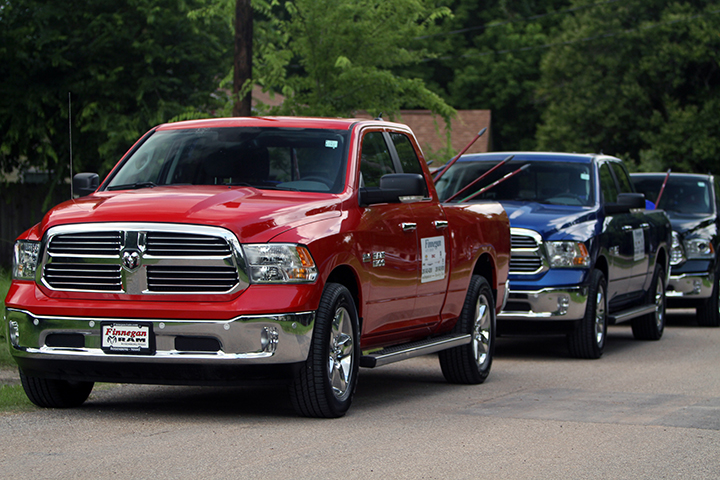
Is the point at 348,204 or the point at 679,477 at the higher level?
the point at 348,204

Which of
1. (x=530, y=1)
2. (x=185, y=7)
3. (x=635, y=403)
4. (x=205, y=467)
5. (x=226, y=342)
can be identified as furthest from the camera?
(x=530, y=1)

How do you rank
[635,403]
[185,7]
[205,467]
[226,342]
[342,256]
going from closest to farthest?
[205,467], [226,342], [342,256], [635,403], [185,7]

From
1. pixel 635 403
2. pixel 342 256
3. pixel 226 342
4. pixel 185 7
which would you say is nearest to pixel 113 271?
pixel 226 342

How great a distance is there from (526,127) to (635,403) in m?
49.0

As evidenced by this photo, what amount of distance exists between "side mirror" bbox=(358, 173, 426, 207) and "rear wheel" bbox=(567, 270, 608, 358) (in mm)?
4615

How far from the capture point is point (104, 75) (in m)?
20.1

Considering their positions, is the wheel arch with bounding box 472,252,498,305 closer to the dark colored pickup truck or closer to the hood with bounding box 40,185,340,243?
the hood with bounding box 40,185,340,243

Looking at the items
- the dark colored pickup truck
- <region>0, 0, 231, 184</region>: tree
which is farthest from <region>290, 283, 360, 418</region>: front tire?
<region>0, 0, 231, 184</region>: tree

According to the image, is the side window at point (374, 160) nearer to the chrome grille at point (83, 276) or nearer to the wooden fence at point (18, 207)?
the chrome grille at point (83, 276)

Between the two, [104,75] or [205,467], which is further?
[104,75]

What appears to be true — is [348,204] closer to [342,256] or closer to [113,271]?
[342,256]

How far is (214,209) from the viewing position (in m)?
7.27

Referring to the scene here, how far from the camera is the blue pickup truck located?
1215 cm

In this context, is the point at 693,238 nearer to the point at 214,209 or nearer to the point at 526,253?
the point at 526,253
